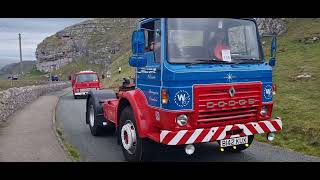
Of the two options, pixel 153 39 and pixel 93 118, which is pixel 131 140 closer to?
pixel 153 39

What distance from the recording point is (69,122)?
1392cm

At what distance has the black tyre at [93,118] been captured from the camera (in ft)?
35.2

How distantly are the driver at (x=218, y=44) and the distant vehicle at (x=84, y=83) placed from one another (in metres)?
22.0

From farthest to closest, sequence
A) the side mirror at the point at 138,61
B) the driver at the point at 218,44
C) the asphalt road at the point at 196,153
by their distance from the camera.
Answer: the asphalt road at the point at 196,153 → the side mirror at the point at 138,61 → the driver at the point at 218,44

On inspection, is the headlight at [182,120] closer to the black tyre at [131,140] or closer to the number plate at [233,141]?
the number plate at [233,141]

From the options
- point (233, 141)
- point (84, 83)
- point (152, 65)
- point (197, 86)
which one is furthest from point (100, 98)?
point (84, 83)

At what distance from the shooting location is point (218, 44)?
23.6 ft

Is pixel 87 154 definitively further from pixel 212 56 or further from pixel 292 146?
pixel 292 146

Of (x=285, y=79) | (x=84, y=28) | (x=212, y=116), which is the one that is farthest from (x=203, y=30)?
(x=84, y=28)

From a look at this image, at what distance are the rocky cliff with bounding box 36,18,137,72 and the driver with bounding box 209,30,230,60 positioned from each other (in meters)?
114

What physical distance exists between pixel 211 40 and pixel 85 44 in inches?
5304

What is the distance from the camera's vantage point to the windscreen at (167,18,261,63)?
6859 mm

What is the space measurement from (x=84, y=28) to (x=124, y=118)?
5721 inches

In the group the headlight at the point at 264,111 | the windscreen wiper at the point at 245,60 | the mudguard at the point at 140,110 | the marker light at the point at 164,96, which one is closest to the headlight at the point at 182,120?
the marker light at the point at 164,96
